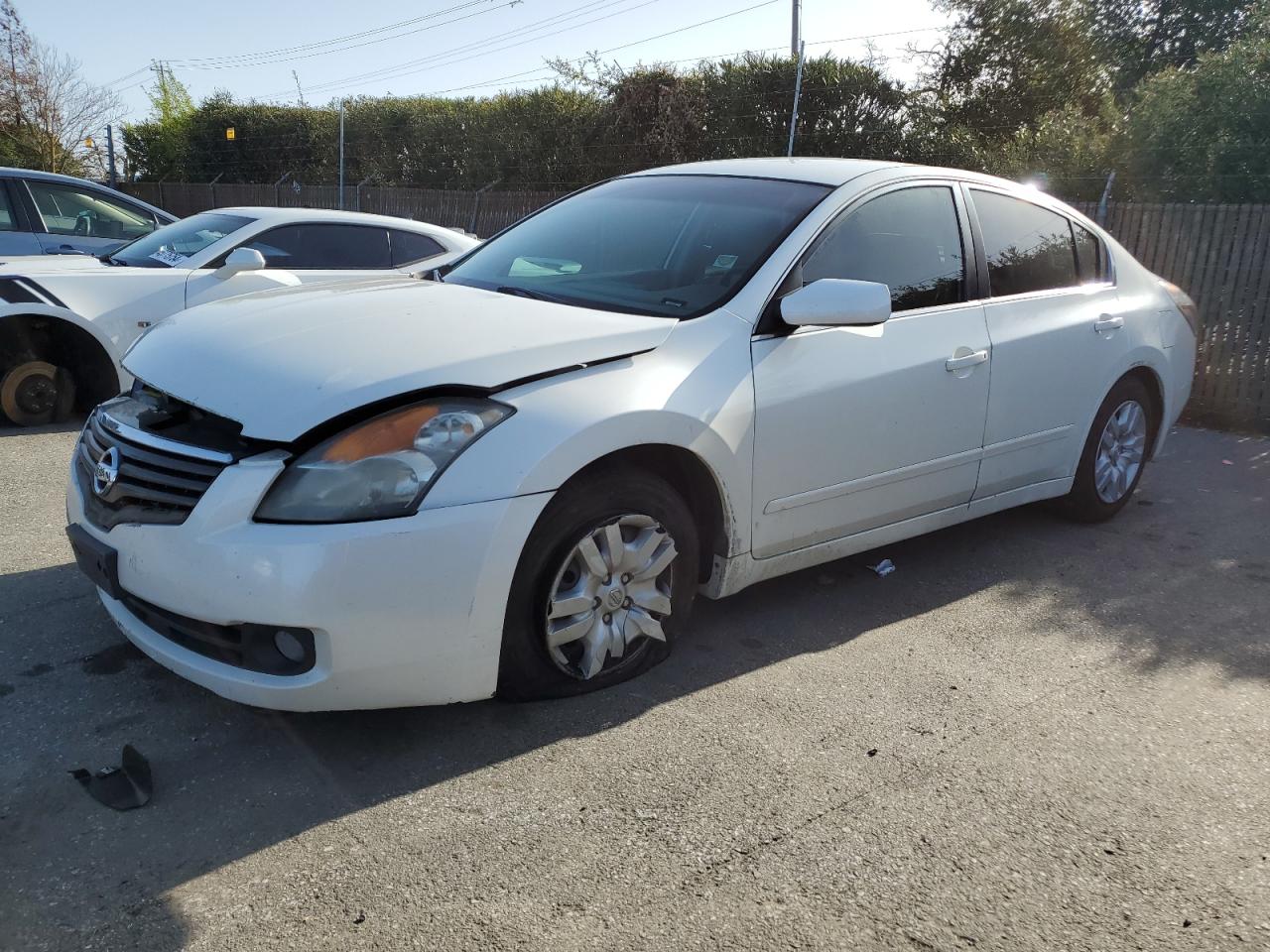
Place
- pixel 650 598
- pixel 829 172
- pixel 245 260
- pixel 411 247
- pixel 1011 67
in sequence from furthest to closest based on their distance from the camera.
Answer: pixel 1011 67 → pixel 411 247 → pixel 245 260 → pixel 829 172 → pixel 650 598

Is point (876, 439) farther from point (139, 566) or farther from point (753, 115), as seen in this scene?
point (753, 115)

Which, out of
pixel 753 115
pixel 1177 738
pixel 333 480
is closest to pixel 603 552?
pixel 333 480

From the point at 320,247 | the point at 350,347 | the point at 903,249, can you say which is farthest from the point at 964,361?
the point at 320,247

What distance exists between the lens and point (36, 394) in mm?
6789

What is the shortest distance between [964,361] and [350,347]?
235 centimetres

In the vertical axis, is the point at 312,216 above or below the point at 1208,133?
below

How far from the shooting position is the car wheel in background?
6688 millimetres

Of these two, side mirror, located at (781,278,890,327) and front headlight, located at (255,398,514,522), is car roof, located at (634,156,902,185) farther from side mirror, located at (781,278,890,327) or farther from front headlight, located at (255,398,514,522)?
front headlight, located at (255,398,514,522)

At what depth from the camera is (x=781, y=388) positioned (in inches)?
143

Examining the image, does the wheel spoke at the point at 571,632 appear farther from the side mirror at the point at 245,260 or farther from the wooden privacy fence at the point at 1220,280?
the wooden privacy fence at the point at 1220,280

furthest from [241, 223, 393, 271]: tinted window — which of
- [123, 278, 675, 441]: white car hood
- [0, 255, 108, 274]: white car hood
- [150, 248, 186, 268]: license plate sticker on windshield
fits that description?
[123, 278, 675, 441]: white car hood

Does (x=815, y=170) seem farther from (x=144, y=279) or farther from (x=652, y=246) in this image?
(x=144, y=279)

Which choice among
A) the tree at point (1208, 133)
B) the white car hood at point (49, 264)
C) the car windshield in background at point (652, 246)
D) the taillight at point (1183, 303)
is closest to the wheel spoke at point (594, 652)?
the car windshield in background at point (652, 246)

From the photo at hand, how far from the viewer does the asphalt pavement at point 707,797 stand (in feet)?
7.87
